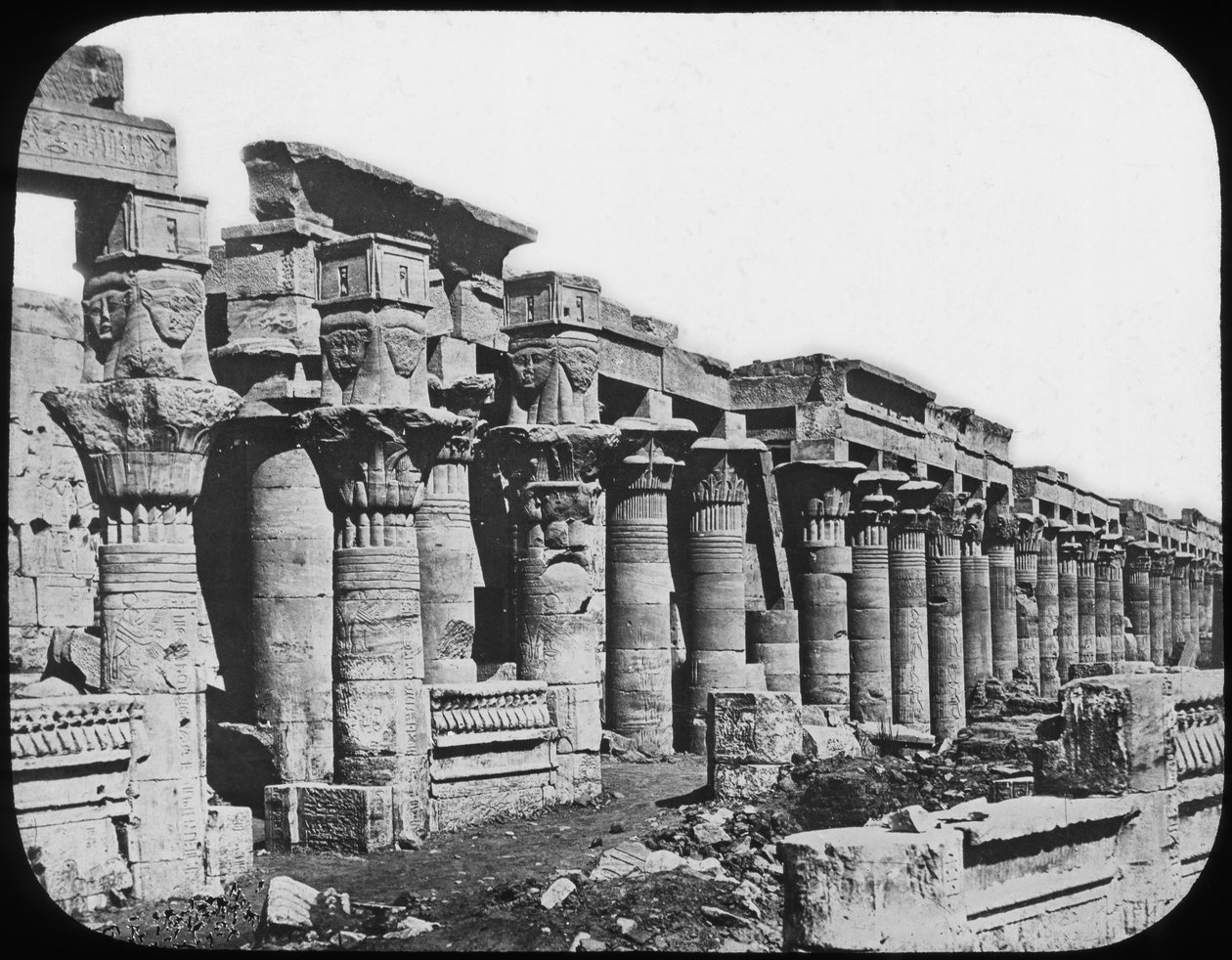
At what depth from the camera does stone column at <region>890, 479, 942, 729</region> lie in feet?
90.3

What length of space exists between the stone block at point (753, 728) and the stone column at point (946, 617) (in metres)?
13.9

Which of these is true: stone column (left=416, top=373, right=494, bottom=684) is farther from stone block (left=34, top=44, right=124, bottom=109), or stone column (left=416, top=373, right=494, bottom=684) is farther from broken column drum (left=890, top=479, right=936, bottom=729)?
broken column drum (left=890, top=479, right=936, bottom=729)

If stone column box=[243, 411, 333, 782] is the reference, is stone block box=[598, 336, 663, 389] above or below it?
above

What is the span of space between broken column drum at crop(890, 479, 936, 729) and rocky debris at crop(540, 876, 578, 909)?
1654 centimetres

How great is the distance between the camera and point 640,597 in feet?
67.5

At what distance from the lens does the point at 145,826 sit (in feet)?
37.1

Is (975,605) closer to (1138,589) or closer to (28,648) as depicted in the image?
(1138,589)

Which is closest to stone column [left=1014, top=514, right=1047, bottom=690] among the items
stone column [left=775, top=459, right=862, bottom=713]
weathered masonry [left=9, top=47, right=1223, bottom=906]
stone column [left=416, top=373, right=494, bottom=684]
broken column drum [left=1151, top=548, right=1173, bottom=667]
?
weathered masonry [left=9, top=47, right=1223, bottom=906]

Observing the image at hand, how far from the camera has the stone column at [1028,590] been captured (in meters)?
35.3

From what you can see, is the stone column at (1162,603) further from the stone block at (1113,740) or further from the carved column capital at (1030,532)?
the stone block at (1113,740)

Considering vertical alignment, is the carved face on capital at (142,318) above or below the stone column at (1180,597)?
above

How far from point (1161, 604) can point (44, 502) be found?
4083 cm

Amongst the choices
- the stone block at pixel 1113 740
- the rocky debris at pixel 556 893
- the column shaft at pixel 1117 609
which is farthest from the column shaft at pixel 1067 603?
the rocky debris at pixel 556 893

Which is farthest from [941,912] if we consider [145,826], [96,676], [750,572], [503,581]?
[750,572]
